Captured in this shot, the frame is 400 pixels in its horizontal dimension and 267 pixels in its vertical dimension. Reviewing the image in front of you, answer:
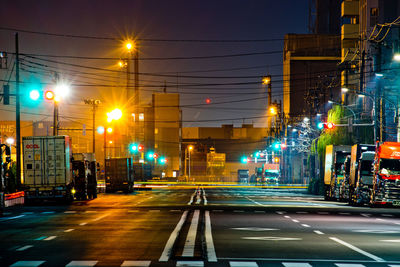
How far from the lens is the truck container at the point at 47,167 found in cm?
4316

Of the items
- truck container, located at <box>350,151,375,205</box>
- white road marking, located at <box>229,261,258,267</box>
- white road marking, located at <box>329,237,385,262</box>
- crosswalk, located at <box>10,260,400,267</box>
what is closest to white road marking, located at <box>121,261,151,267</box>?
crosswalk, located at <box>10,260,400,267</box>

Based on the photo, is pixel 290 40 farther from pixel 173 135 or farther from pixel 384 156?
pixel 384 156

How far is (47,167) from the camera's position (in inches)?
1711

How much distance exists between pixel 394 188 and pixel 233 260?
91.3ft

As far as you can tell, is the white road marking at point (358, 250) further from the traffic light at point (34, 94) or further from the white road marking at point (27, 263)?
the traffic light at point (34, 94)

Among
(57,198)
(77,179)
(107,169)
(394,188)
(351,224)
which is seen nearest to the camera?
(351,224)

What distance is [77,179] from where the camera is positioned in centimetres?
4841

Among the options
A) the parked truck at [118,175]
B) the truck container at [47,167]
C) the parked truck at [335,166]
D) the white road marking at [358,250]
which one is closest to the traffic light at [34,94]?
the truck container at [47,167]

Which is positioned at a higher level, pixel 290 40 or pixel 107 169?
pixel 290 40

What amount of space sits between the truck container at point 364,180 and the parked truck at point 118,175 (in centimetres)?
2924

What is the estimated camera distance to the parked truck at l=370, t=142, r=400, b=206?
3953 centimetres

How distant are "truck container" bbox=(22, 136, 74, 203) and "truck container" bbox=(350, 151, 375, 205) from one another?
1643cm

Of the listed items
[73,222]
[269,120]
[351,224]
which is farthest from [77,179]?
[269,120]

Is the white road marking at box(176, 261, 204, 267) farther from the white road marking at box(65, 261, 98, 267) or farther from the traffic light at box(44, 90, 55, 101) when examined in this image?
the traffic light at box(44, 90, 55, 101)
